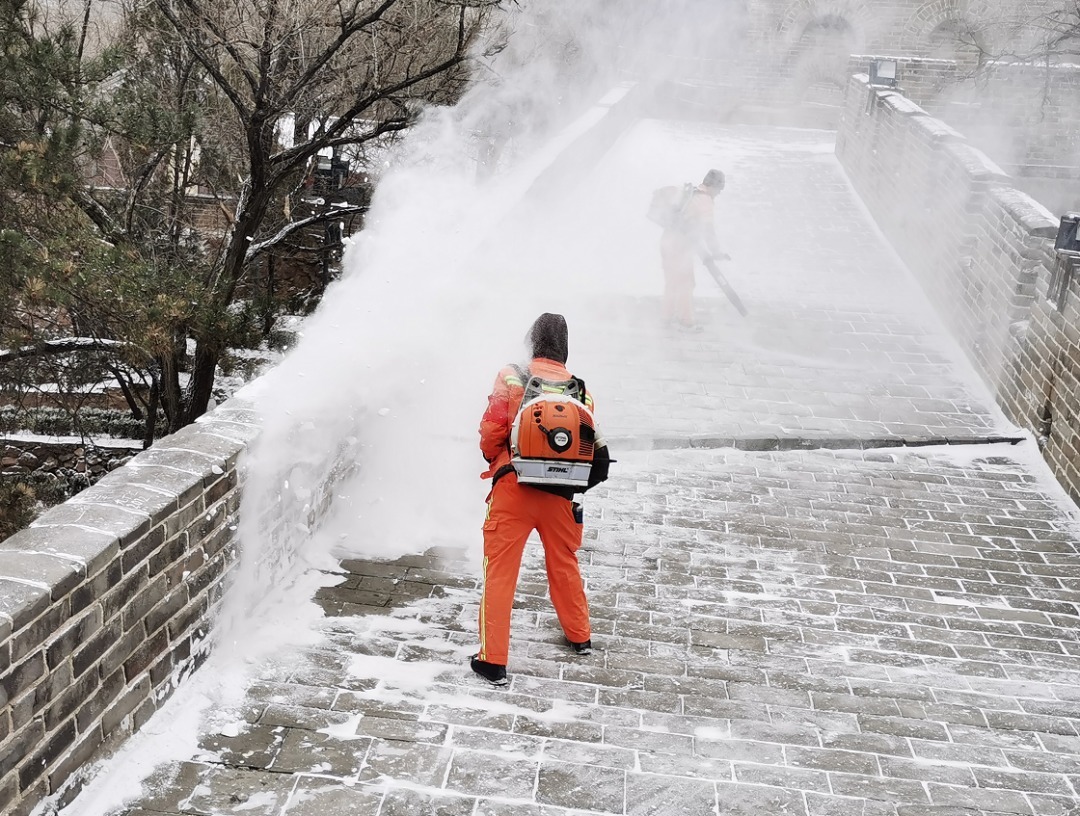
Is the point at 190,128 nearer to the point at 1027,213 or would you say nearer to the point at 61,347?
the point at 61,347

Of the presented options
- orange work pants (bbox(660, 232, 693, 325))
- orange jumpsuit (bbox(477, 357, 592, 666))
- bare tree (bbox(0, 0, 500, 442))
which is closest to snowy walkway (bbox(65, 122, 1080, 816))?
orange jumpsuit (bbox(477, 357, 592, 666))

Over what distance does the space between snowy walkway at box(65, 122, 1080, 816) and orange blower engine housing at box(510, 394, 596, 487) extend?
862mm

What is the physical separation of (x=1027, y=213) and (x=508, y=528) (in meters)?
6.70

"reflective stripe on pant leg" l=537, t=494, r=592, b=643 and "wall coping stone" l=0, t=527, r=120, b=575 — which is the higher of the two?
"wall coping stone" l=0, t=527, r=120, b=575

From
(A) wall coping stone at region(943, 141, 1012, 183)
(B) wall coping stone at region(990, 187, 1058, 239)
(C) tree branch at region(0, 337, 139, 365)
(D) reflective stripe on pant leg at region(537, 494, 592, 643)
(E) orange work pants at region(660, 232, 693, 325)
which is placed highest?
(A) wall coping stone at region(943, 141, 1012, 183)

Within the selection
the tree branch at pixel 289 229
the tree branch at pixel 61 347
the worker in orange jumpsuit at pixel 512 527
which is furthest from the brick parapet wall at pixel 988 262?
the tree branch at pixel 61 347

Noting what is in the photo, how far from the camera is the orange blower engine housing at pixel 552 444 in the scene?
165 inches

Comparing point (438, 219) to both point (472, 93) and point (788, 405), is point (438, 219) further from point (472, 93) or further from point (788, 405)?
point (472, 93)

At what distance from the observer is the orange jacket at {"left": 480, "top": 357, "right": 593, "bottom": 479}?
4406mm

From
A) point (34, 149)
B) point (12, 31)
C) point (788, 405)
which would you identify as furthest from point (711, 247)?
point (12, 31)

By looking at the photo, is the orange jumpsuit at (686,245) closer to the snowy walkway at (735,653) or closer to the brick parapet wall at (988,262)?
the snowy walkway at (735,653)

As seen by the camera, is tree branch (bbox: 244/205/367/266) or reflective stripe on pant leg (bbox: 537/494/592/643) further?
tree branch (bbox: 244/205/367/266)

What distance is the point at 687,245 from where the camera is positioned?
10.0m

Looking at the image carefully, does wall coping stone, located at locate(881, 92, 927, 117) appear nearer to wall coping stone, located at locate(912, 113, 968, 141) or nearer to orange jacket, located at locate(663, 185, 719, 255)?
wall coping stone, located at locate(912, 113, 968, 141)
